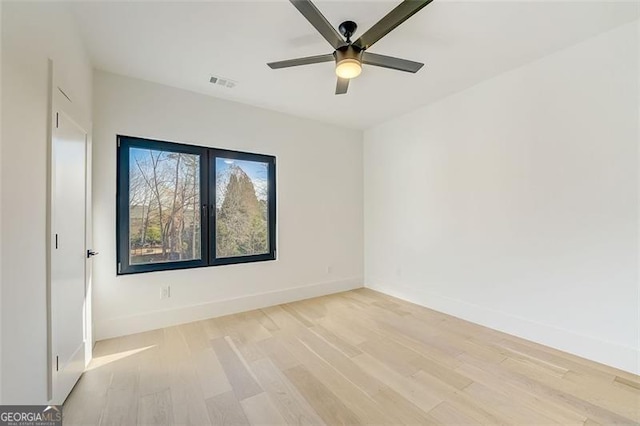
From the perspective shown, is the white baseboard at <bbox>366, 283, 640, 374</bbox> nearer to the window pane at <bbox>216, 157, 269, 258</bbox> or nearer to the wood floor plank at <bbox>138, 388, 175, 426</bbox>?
the window pane at <bbox>216, 157, 269, 258</bbox>

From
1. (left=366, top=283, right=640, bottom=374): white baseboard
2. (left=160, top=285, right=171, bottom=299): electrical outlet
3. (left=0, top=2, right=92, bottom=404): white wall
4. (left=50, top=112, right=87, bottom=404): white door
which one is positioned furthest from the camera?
(left=160, top=285, right=171, bottom=299): electrical outlet

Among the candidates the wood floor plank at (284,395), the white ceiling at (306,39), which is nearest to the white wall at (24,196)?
the white ceiling at (306,39)

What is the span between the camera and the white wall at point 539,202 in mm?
2088

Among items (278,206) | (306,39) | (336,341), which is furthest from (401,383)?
(306,39)

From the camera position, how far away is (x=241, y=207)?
345cm

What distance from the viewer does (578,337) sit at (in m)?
2.27

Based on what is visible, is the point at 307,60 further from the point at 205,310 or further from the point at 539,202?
the point at 205,310

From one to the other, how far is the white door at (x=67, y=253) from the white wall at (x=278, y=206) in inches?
22.5

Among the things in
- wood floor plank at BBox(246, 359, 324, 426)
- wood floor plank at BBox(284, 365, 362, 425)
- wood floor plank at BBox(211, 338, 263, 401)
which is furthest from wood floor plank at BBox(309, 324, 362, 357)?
wood floor plank at BBox(211, 338, 263, 401)

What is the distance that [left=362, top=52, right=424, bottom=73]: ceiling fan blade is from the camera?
6.37 ft

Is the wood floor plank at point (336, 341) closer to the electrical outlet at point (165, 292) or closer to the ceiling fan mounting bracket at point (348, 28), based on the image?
the electrical outlet at point (165, 292)

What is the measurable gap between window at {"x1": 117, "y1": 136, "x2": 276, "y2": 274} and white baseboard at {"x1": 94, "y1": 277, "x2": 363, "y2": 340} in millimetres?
484

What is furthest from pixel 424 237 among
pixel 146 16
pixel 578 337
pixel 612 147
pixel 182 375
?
pixel 146 16

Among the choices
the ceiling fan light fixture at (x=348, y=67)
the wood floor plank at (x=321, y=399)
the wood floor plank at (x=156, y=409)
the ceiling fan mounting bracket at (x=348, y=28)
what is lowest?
the wood floor plank at (x=321, y=399)
